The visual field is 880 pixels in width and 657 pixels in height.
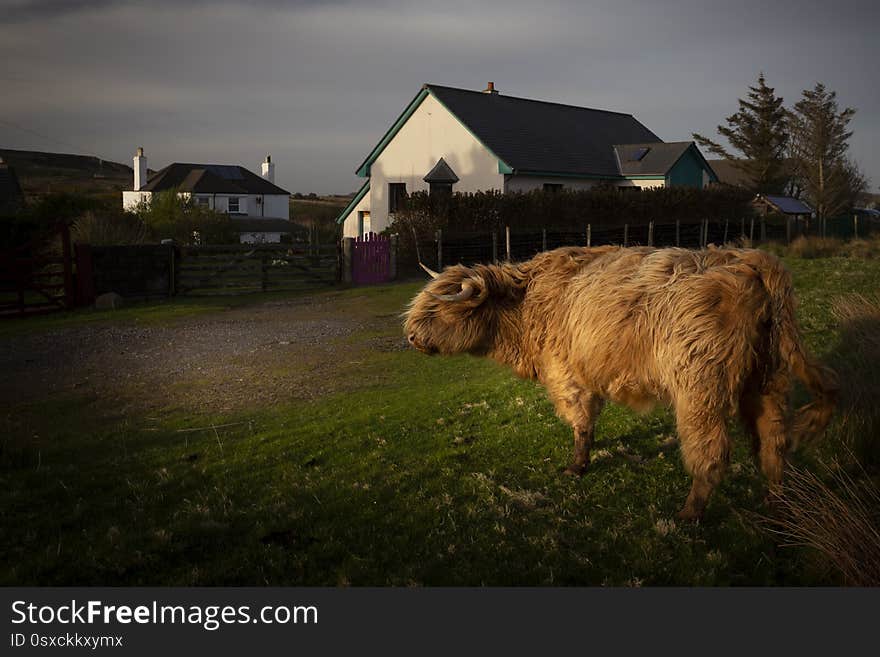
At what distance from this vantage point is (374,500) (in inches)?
221

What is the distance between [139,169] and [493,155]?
40367 mm

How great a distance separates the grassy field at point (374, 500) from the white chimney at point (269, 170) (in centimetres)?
6486

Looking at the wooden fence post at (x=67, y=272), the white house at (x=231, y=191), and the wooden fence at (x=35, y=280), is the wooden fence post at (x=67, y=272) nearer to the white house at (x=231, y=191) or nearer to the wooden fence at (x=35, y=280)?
the wooden fence at (x=35, y=280)

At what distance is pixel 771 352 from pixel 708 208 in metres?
33.0

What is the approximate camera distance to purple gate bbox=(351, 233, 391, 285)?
2480 cm

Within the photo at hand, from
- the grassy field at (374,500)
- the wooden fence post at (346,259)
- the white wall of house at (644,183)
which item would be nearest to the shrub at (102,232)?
the wooden fence post at (346,259)

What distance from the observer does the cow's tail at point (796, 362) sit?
4938 mm

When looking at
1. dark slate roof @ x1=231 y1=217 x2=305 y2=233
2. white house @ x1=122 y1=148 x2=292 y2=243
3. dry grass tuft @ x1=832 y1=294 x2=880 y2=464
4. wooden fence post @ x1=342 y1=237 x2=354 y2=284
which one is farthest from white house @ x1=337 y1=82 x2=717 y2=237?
dry grass tuft @ x1=832 y1=294 x2=880 y2=464

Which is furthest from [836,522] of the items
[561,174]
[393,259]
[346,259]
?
[561,174]

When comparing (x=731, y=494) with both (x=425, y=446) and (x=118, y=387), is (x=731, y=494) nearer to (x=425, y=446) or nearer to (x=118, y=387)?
(x=425, y=446)

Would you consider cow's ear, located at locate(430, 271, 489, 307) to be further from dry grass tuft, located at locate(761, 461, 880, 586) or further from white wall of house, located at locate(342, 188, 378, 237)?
white wall of house, located at locate(342, 188, 378, 237)

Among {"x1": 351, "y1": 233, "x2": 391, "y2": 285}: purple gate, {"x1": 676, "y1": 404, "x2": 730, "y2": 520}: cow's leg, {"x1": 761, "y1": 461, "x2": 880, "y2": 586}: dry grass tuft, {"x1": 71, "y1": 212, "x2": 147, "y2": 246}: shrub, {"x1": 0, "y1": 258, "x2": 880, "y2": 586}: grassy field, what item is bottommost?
{"x1": 0, "y1": 258, "x2": 880, "y2": 586}: grassy field

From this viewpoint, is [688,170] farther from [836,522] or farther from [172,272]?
[836,522]

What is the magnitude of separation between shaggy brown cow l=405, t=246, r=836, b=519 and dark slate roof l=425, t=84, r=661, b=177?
2729 cm
